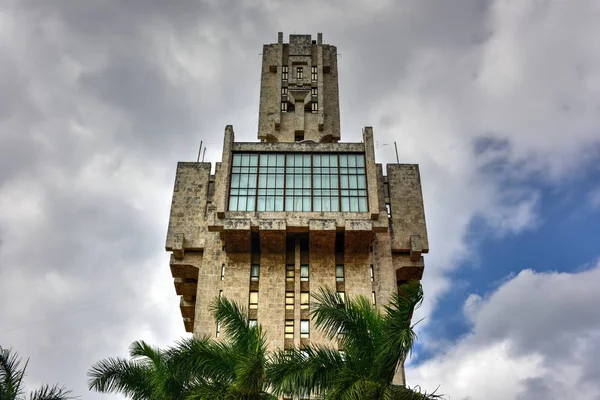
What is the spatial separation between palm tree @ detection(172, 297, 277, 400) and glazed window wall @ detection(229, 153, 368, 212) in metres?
23.3

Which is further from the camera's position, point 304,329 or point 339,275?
point 339,275

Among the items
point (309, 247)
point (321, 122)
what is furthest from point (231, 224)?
point (321, 122)

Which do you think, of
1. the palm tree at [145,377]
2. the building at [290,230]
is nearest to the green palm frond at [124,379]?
the palm tree at [145,377]

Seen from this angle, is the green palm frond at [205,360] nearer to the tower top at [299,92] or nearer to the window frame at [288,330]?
the window frame at [288,330]

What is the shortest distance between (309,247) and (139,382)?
2234 centimetres

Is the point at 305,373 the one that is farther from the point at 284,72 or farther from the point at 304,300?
the point at 284,72

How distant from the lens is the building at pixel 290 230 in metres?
42.6

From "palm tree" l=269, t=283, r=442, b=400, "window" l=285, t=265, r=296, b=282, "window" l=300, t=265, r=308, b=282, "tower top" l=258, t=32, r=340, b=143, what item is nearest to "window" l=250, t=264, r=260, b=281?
"window" l=285, t=265, r=296, b=282

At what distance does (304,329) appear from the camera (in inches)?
1642

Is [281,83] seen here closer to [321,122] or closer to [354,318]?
[321,122]

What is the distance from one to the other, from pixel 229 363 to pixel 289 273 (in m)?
23.3

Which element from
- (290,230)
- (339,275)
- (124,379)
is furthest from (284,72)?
(124,379)

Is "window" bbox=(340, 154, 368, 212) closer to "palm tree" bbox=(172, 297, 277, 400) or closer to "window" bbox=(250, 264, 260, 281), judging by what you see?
"window" bbox=(250, 264, 260, 281)

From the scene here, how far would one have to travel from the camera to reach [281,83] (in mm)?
56531
